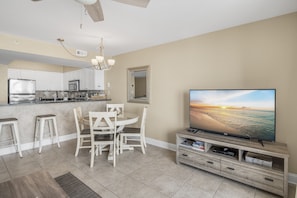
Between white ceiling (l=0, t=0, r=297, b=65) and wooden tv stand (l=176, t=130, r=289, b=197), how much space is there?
1.83 metres

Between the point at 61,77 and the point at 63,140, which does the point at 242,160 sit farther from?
the point at 61,77

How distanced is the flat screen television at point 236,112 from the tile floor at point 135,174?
738 millimetres

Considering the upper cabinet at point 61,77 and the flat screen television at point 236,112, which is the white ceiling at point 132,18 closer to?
the flat screen television at point 236,112

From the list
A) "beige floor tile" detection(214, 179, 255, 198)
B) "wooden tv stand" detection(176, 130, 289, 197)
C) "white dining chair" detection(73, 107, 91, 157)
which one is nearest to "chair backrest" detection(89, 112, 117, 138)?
"white dining chair" detection(73, 107, 91, 157)

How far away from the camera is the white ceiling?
75.1 inches

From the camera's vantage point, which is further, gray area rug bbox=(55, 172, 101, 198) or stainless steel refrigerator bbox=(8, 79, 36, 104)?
stainless steel refrigerator bbox=(8, 79, 36, 104)

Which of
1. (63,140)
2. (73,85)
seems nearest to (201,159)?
(63,140)

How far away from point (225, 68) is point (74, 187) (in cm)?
298

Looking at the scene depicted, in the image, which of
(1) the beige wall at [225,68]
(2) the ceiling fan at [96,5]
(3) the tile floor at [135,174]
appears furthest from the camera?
(1) the beige wall at [225,68]

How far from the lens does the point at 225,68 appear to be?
262 cm

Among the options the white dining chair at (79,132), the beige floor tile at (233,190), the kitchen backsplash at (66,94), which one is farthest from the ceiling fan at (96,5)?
the kitchen backsplash at (66,94)

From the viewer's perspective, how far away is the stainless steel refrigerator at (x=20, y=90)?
17.3 feet

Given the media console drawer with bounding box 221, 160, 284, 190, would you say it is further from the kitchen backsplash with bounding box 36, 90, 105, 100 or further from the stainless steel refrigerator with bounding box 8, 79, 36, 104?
the stainless steel refrigerator with bounding box 8, 79, 36, 104

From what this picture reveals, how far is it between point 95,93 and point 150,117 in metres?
2.39
